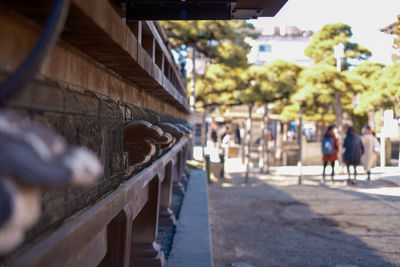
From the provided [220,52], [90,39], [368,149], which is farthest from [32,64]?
[220,52]

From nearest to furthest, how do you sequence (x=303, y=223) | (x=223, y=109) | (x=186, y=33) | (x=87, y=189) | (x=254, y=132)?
(x=87, y=189) → (x=303, y=223) → (x=186, y=33) → (x=223, y=109) → (x=254, y=132)

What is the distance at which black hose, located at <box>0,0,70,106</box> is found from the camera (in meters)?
1.02

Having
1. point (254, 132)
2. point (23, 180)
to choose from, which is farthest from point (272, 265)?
point (254, 132)

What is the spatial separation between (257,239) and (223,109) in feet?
54.1

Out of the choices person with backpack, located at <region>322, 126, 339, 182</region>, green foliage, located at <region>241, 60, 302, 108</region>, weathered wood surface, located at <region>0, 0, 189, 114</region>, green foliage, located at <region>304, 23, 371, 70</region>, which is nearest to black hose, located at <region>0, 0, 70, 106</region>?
weathered wood surface, located at <region>0, 0, 189, 114</region>

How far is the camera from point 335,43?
70.4ft

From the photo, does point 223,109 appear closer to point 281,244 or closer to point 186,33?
point 186,33

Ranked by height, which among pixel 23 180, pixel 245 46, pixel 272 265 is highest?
pixel 245 46

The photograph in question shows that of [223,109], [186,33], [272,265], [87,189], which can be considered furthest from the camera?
[223,109]

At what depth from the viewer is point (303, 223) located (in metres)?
8.74

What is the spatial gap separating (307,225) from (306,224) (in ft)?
0.28

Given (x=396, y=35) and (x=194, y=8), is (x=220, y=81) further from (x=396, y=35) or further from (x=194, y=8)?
(x=194, y=8)

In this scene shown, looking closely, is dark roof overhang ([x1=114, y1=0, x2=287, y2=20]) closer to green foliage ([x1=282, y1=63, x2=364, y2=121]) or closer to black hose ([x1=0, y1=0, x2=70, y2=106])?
black hose ([x1=0, y1=0, x2=70, y2=106])

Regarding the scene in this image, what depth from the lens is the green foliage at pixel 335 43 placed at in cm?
2147
